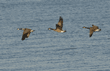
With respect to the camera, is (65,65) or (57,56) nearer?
(65,65)

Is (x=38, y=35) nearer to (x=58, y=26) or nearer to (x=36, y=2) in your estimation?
(x=58, y=26)

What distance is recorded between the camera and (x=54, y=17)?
947 inches

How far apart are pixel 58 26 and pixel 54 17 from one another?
31.0 feet

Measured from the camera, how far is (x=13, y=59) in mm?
14578

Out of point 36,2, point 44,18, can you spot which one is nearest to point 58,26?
point 44,18

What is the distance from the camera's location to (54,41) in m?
17.2

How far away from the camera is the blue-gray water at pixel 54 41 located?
13.8 metres

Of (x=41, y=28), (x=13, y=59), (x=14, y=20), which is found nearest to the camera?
(x=13, y=59)

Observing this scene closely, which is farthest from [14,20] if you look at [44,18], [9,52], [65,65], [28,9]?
[65,65]

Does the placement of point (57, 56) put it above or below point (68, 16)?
below

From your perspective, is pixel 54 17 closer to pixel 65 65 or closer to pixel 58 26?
pixel 58 26

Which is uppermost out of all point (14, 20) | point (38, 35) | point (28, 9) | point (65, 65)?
point (28, 9)

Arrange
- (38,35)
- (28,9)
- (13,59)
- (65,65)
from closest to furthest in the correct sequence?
(65,65)
(13,59)
(38,35)
(28,9)

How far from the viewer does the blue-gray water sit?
45.2ft
